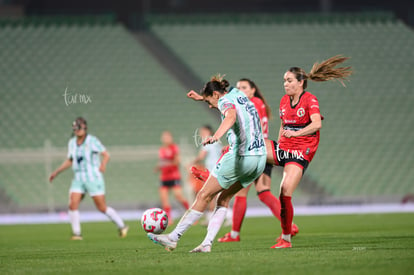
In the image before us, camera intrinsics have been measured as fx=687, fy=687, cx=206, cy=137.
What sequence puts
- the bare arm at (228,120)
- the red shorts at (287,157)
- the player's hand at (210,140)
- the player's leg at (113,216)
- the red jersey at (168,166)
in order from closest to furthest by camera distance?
the player's hand at (210,140)
the bare arm at (228,120)
the red shorts at (287,157)
the player's leg at (113,216)
the red jersey at (168,166)

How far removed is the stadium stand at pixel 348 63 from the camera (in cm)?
2203

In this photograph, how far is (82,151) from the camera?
1214cm

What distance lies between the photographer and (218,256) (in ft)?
23.4

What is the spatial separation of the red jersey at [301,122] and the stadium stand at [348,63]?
13005 mm

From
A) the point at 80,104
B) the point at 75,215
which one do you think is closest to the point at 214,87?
the point at 75,215

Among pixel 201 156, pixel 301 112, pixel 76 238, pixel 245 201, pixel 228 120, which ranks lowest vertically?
pixel 76 238

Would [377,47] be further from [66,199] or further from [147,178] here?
[66,199]

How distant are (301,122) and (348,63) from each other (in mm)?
16727

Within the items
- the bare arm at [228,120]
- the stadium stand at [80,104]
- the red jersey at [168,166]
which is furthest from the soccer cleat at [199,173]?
the stadium stand at [80,104]

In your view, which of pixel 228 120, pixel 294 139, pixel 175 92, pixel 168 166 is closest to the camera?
pixel 228 120

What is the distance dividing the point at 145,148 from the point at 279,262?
49.3ft

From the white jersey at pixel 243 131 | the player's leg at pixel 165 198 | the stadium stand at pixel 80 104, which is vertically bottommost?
the player's leg at pixel 165 198

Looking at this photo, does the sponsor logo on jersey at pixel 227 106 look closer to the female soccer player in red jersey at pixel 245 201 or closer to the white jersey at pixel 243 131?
the white jersey at pixel 243 131

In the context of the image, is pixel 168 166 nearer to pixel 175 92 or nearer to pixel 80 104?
pixel 80 104
